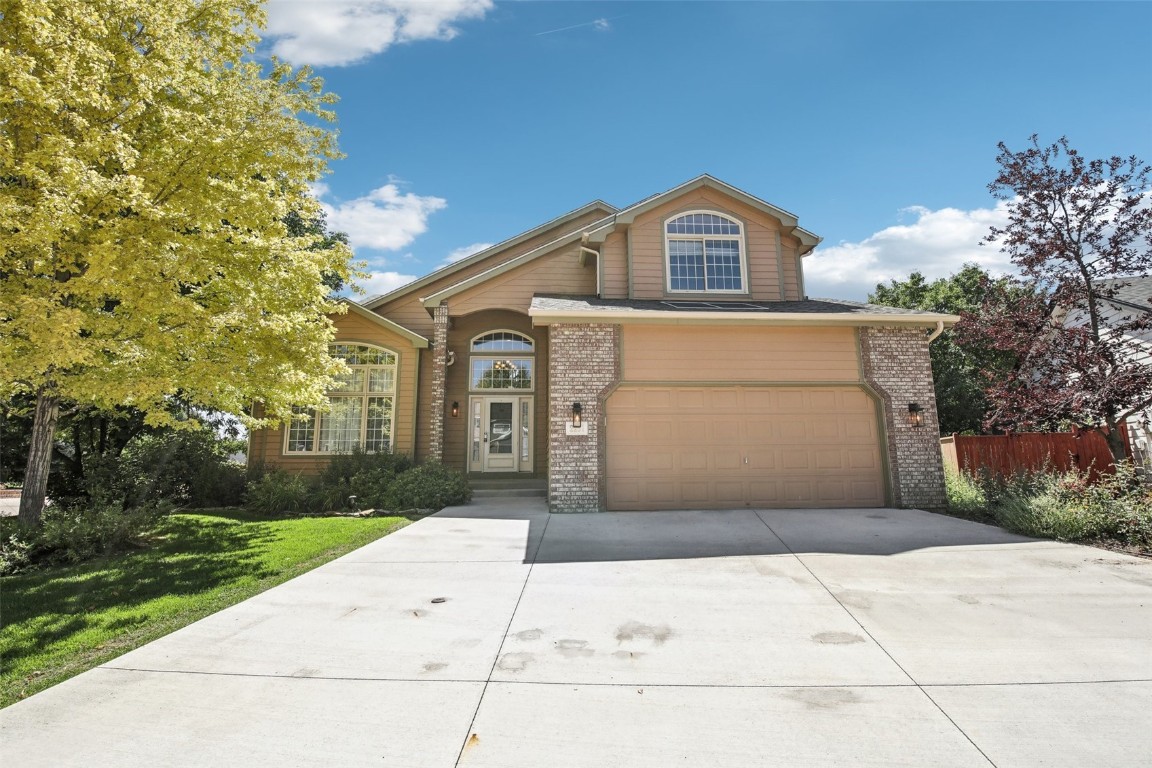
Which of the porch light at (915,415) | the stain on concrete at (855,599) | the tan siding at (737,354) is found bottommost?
the stain on concrete at (855,599)

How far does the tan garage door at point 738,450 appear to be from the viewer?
31.8 ft

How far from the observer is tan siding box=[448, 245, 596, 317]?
12539mm

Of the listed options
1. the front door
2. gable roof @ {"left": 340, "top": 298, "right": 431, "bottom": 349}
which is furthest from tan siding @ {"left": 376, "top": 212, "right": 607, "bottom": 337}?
the front door

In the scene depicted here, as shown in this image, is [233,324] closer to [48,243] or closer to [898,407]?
[48,243]

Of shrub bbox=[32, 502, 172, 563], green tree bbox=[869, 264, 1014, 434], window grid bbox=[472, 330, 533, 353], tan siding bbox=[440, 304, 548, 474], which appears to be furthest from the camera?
green tree bbox=[869, 264, 1014, 434]

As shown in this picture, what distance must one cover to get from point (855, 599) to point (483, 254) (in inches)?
511

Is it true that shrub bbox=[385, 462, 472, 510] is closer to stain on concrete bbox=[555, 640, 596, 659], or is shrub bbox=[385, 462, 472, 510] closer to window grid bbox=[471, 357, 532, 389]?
window grid bbox=[471, 357, 532, 389]

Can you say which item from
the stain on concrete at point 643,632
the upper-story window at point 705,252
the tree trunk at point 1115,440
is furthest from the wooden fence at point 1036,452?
the stain on concrete at point 643,632

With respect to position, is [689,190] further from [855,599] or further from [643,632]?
[643,632]

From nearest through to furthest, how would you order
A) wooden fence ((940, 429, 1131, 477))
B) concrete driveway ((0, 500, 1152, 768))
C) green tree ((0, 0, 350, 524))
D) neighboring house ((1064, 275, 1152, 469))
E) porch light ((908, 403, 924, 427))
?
concrete driveway ((0, 500, 1152, 768)) → green tree ((0, 0, 350, 524)) → neighboring house ((1064, 275, 1152, 469)) → porch light ((908, 403, 924, 427)) → wooden fence ((940, 429, 1131, 477))

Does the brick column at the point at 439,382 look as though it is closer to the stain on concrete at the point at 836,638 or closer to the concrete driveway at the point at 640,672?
the concrete driveway at the point at 640,672

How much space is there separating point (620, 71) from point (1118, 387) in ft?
32.2

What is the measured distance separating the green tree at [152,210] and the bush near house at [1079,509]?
10845 mm

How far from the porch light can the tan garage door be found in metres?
0.72
